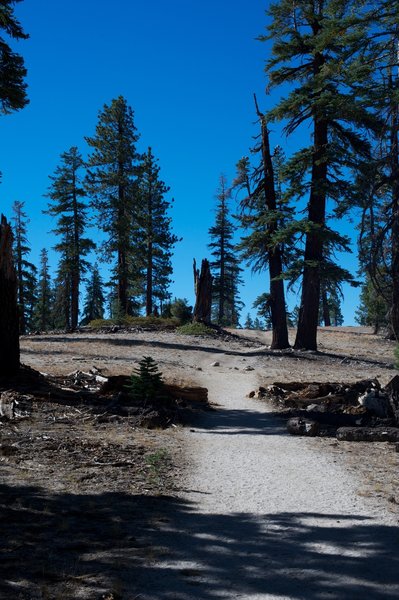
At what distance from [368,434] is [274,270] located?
15.2 m

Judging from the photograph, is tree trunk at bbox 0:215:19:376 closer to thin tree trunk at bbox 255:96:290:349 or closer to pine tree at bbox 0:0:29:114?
pine tree at bbox 0:0:29:114

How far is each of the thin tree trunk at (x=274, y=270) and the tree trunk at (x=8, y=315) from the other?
13.5m

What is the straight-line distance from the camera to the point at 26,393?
9211 millimetres

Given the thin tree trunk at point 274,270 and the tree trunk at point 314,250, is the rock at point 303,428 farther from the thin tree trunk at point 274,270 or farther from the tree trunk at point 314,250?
the thin tree trunk at point 274,270

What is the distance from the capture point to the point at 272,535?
4109 mm

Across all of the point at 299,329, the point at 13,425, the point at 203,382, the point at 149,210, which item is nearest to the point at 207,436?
the point at 13,425

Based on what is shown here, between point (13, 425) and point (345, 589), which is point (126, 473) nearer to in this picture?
point (13, 425)

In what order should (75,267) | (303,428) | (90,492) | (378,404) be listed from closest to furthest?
(90,492) < (303,428) < (378,404) < (75,267)

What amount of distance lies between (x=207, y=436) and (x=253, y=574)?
470cm

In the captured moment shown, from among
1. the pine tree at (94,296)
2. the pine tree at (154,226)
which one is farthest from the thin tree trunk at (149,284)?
the pine tree at (94,296)

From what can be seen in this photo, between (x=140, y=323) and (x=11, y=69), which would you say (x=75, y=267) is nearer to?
(x=140, y=323)

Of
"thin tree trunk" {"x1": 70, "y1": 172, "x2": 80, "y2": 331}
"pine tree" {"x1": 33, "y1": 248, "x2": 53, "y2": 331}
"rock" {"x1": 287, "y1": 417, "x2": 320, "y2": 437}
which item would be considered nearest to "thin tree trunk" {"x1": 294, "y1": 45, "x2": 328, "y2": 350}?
"rock" {"x1": 287, "y1": 417, "x2": 320, "y2": 437}

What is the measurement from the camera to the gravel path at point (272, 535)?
3.24 metres

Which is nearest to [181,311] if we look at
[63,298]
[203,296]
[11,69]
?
[203,296]
